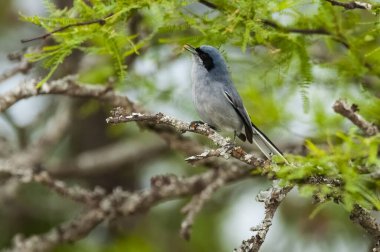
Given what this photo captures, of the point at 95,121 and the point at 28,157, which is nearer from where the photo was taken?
the point at 28,157

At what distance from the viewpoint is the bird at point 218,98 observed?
4301mm

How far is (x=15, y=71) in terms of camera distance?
15.4ft

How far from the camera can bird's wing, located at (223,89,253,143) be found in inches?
169

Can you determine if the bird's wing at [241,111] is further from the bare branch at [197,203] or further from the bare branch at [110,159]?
the bare branch at [110,159]

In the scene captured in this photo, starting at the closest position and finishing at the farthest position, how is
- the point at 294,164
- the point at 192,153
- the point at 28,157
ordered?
the point at 294,164 < the point at 192,153 < the point at 28,157

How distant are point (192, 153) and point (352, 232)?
7.73ft

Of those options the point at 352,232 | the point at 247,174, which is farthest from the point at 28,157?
the point at 352,232

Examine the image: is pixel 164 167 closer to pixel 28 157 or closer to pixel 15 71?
pixel 28 157

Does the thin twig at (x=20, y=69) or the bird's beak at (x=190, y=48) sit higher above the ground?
the bird's beak at (x=190, y=48)

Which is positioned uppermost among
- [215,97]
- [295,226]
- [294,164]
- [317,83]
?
[294,164]

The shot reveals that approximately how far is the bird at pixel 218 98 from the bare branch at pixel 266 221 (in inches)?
46.5

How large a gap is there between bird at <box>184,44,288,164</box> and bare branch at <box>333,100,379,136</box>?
2.44 ft

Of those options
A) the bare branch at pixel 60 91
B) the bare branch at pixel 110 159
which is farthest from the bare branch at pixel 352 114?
the bare branch at pixel 110 159

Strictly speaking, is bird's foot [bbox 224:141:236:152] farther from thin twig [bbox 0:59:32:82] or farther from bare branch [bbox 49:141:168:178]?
bare branch [bbox 49:141:168:178]
